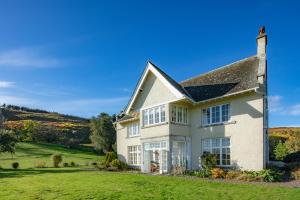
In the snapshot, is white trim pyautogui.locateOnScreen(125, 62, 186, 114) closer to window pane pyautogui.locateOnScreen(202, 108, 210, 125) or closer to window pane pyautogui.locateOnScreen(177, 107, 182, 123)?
window pane pyautogui.locateOnScreen(177, 107, 182, 123)

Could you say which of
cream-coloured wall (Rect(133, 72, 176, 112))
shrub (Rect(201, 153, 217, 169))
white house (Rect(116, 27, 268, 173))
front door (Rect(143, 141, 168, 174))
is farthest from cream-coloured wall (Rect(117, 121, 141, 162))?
shrub (Rect(201, 153, 217, 169))

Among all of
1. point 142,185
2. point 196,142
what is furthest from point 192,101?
point 142,185

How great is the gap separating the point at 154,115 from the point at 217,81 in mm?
7013

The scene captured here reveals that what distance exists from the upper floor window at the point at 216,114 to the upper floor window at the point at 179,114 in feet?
6.61

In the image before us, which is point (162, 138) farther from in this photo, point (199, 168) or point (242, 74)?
point (242, 74)

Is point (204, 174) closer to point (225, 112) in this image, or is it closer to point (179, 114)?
point (225, 112)

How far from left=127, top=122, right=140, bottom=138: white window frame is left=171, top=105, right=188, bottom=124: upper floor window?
9.29 m

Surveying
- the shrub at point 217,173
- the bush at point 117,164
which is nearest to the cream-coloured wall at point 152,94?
the bush at point 117,164

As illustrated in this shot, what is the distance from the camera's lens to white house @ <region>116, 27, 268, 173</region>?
2444 cm

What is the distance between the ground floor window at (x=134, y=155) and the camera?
122 feet

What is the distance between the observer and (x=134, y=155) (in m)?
38.2

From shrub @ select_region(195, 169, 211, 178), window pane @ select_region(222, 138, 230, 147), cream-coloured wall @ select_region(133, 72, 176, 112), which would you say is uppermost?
cream-coloured wall @ select_region(133, 72, 176, 112)

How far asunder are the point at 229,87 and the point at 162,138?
7778 mm

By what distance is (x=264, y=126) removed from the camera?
24.2m
